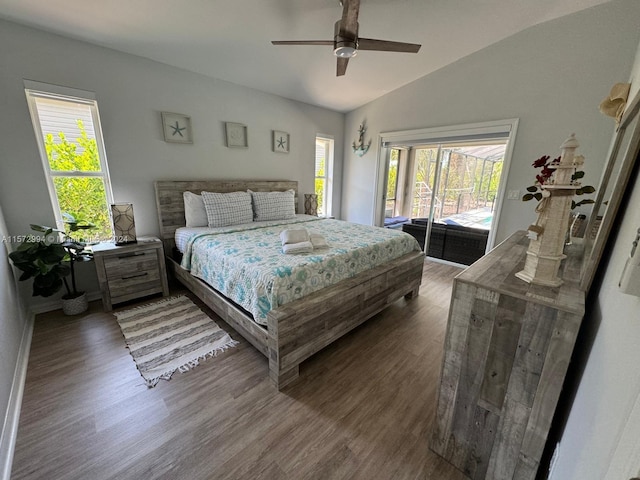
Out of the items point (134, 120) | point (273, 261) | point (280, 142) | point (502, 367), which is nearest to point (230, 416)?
point (273, 261)

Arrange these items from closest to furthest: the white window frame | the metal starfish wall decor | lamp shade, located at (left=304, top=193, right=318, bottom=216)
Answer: lamp shade, located at (left=304, top=193, right=318, bottom=216)
the metal starfish wall decor
the white window frame

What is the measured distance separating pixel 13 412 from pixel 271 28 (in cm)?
336

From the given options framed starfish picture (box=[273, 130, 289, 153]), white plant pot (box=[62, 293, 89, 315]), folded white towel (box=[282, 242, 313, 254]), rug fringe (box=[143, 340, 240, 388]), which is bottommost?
rug fringe (box=[143, 340, 240, 388])

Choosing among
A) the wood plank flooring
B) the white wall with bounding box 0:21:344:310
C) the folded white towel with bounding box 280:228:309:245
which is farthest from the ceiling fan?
the wood plank flooring

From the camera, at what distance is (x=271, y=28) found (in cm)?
242

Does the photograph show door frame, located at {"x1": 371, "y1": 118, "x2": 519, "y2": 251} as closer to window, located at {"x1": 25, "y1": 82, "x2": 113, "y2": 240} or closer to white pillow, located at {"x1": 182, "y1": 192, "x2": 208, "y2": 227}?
white pillow, located at {"x1": 182, "y1": 192, "x2": 208, "y2": 227}

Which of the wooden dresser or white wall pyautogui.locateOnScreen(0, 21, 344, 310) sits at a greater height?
white wall pyautogui.locateOnScreen(0, 21, 344, 310)

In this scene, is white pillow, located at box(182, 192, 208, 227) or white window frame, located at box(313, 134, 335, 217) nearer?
white pillow, located at box(182, 192, 208, 227)

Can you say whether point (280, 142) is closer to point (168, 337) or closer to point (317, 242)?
point (317, 242)

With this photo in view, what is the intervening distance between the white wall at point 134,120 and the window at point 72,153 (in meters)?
0.08

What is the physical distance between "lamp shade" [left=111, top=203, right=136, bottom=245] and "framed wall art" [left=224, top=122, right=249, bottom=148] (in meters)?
1.51

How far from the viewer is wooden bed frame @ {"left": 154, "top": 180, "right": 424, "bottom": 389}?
5.54ft

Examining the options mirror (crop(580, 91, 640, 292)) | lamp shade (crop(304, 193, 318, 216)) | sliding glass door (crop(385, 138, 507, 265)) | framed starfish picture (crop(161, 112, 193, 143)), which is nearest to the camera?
mirror (crop(580, 91, 640, 292))

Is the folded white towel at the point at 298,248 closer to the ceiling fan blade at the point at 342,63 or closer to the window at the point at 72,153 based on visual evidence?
the ceiling fan blade at the point at 342,63
